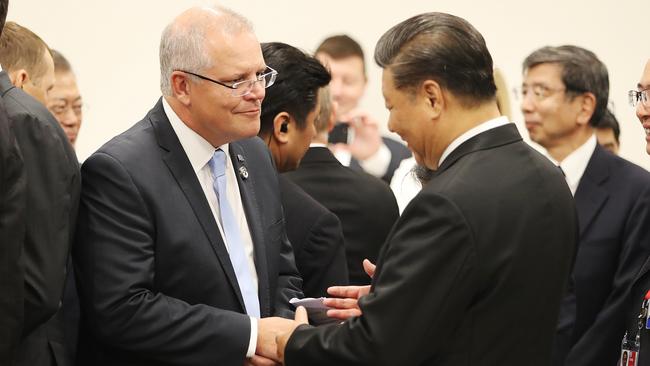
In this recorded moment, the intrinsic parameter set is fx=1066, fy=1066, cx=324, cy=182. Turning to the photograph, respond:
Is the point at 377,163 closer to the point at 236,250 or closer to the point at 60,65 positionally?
the point at 60,65

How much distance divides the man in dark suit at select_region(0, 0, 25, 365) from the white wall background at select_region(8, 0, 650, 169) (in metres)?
4.50

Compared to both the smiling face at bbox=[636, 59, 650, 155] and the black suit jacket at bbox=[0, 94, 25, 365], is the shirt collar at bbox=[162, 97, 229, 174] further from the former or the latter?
the smiling face at bbox=[636, 59, 650, 155]

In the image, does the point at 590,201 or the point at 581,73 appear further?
the point at 581,73

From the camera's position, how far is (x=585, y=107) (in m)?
4.82

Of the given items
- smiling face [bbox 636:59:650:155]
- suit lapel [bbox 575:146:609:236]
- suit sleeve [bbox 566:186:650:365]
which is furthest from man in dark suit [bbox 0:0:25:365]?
suit lapel [bbox 575:146:609:236]

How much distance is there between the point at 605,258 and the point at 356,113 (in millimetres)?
2979

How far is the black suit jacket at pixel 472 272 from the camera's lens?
2406 millimetres

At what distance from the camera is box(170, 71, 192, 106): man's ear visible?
3047mm

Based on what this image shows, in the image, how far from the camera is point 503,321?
2.46 meters

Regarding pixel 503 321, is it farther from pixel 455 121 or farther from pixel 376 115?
pixel 376 115

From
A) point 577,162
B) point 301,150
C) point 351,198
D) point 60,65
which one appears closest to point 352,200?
point 351,198

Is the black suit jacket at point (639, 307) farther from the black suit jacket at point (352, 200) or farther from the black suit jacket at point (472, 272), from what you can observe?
the black suit jacket at point (352, 200)

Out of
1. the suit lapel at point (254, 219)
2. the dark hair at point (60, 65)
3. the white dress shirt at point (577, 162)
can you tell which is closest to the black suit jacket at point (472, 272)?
the suit lapel at point (254, 219)

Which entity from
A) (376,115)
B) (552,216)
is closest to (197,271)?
(552,216)
